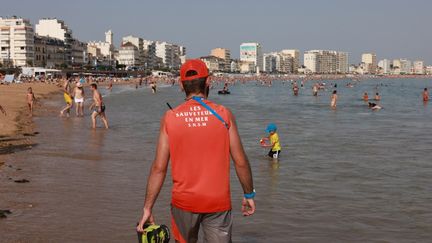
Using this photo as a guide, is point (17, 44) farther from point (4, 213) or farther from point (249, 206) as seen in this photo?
point (249, 206)

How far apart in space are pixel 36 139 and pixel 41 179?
5.95 metres

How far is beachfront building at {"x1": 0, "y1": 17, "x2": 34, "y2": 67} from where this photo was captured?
Answer: 135 meters

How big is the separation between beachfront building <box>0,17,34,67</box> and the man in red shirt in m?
139

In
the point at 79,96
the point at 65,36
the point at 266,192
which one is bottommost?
the point at 266,192

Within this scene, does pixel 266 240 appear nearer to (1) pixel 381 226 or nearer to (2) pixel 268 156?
(1) pixel 381 226

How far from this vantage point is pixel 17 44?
446ft

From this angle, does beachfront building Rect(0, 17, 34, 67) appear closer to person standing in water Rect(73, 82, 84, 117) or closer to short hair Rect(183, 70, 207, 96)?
person standing in water Rect(73, 82, 84, 117)

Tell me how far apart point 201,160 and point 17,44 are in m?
144

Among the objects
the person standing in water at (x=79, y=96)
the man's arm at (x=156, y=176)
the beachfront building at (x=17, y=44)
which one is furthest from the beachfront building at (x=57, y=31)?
the man's arm at (x=156, y=176)

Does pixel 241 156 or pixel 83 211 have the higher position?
pixel 241 156

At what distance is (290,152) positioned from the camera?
1388 centimetres

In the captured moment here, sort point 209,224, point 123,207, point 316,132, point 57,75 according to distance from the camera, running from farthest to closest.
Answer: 1. point 57,75
2. point 316,132
3. point 123,207
4. point 209,224

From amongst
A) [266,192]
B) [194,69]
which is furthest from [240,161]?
[266,192]

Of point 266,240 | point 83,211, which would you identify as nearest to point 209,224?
point 266,240
